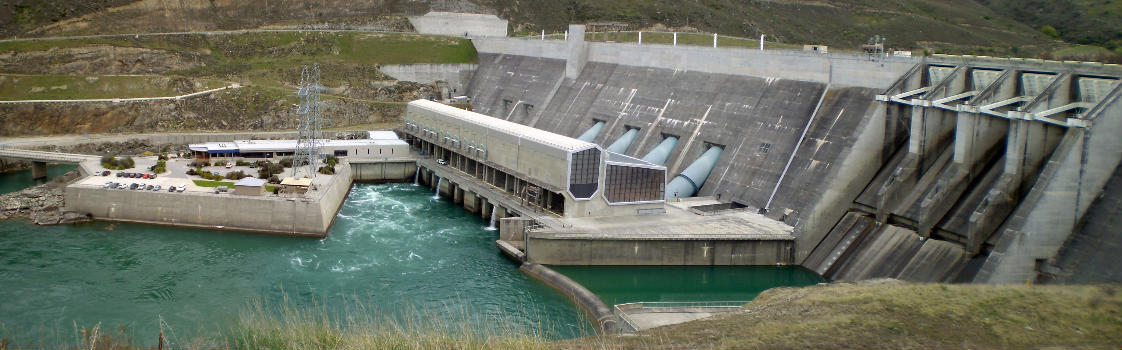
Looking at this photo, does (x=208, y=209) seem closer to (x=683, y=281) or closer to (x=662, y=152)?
(x=683, y=281)

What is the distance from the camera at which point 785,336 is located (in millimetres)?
17641

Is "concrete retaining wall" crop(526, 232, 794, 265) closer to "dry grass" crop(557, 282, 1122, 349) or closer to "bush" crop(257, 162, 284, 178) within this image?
"dry grass" crop(557, 282, 1122, 349)

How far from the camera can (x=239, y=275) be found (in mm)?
32312

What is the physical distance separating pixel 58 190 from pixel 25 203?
8.43 ft

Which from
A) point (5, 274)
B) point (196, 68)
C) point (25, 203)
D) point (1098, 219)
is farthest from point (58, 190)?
point (1098, 219)

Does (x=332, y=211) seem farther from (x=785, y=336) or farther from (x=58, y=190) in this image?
(x=785, y=336)

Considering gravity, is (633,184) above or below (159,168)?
above

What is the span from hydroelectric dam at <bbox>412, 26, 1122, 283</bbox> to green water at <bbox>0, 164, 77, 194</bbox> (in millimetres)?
22309

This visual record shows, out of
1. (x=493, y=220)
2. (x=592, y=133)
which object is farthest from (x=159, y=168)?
(x=592, y=133)

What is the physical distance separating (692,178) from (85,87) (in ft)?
144

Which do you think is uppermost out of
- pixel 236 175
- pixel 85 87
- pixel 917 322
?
pixel 85 87

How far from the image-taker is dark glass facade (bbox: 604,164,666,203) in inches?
1503

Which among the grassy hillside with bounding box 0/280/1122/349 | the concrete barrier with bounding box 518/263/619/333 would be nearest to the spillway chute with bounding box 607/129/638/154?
the concrete barrier with bounding box 518/263/619/333

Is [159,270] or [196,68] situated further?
[196,68]
